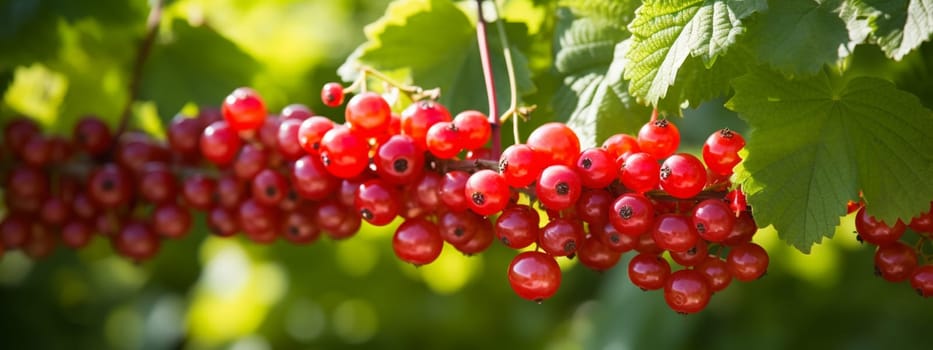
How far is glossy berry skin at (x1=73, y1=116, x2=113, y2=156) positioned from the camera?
174cm

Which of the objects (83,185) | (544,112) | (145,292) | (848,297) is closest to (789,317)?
(848,297)

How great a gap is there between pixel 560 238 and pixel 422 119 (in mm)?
250

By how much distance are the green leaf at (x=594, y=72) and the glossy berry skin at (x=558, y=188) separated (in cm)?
22

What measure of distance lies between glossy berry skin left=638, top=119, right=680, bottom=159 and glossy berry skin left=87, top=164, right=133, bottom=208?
0.97 metres

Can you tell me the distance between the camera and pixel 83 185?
175cm

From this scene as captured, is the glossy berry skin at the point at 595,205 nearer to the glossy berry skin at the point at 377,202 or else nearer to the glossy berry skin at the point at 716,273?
the glossy berry skin at the point at 716,273

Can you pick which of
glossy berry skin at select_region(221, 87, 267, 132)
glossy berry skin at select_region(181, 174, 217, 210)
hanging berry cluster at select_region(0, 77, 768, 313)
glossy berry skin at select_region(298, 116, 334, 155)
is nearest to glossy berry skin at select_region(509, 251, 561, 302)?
hanging berry cluster at select_region(0, 77, 768, 313)

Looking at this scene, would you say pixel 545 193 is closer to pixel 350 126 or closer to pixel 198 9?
pixel 350 126

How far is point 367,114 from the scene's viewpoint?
1.22m

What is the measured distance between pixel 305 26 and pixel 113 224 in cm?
144

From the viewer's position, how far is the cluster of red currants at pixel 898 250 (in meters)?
1.08

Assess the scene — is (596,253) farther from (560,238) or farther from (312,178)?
Result: (312,178)

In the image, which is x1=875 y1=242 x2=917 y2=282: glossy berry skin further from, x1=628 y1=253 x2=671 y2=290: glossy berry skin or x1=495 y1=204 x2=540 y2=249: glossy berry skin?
x1=495 y1=204 x2=540 y2=249: glossy berry skin

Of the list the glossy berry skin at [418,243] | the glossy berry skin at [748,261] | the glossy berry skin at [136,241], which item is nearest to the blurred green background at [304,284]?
the glossy berry skin at [136,241]
